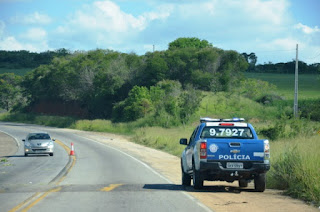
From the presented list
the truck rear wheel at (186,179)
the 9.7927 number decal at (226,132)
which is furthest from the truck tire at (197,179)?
the truck rear wheel at (186,179)

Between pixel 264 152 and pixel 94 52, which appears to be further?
pixel 94 52

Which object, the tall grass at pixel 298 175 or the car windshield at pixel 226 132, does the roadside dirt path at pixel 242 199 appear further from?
the car windshield at pixel 226 132

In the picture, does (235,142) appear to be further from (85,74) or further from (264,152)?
(85,74)

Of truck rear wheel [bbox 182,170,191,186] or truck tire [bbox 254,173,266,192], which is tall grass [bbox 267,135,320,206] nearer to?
truck tire [bbox 254,173,266,192]

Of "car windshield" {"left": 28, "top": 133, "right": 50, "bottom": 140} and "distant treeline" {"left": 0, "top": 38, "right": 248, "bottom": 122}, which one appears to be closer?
"car windshield" {"left": 28, "top": 133, "right": 50, "bottom": 140}

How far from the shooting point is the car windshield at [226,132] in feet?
51.5

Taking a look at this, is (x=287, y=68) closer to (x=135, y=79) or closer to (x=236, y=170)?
(x=135, y=79)

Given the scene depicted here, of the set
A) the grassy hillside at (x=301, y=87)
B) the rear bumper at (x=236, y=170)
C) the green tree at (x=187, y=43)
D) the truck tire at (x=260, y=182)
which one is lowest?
the truck tire at (x=260, y=182)

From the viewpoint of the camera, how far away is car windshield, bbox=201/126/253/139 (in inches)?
619

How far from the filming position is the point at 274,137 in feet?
119

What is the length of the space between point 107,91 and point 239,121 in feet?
216

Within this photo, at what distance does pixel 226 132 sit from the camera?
1580 centimetres

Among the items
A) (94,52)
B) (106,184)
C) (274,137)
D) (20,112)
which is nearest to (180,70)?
(94,52)

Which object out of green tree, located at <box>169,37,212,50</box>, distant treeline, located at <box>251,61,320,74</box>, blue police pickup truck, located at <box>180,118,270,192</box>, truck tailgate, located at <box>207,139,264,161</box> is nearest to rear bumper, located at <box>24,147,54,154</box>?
blue police pickup truck, located at <box>180,118,270,192</box>
